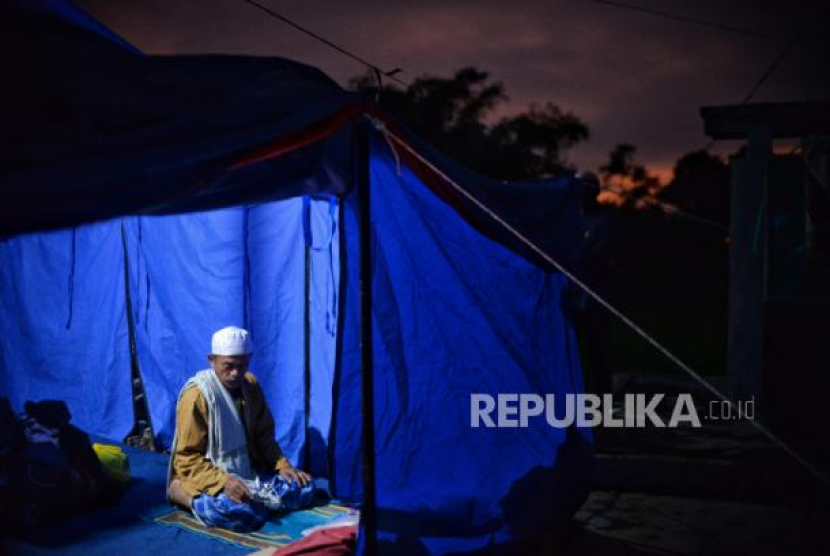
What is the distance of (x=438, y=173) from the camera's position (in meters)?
2.94

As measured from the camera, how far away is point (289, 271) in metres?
4.84

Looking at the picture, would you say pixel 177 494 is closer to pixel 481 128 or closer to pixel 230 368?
pixel 230 368

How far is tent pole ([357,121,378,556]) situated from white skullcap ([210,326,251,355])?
1.21 m

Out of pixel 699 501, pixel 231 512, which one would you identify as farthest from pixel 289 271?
pixel 699 501

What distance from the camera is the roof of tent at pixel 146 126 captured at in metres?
2.14

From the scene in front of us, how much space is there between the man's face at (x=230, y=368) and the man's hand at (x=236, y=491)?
21.6 inches

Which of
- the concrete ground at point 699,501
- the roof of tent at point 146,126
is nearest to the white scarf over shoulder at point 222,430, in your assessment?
the roof of tent at point 146,126

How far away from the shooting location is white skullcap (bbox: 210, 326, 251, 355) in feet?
12.8

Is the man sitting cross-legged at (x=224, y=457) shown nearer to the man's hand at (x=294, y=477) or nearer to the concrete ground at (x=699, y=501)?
the man's hand at (x=294, y=477)

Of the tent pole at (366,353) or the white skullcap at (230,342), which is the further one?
the white skullcap at (230,342)

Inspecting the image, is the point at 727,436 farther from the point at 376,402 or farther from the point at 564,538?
the point at 376,402

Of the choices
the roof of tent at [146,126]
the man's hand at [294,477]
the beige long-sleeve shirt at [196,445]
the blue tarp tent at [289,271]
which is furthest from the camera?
the man's hand at [294,477]

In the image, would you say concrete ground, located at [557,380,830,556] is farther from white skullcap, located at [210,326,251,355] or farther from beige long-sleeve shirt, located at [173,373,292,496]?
white skullcap, located at [210,326,251,355]

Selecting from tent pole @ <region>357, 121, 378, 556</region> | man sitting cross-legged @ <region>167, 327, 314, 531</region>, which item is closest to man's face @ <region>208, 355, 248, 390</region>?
man sitting cross-legged @ <region>167, 327, 314, 531</region>
